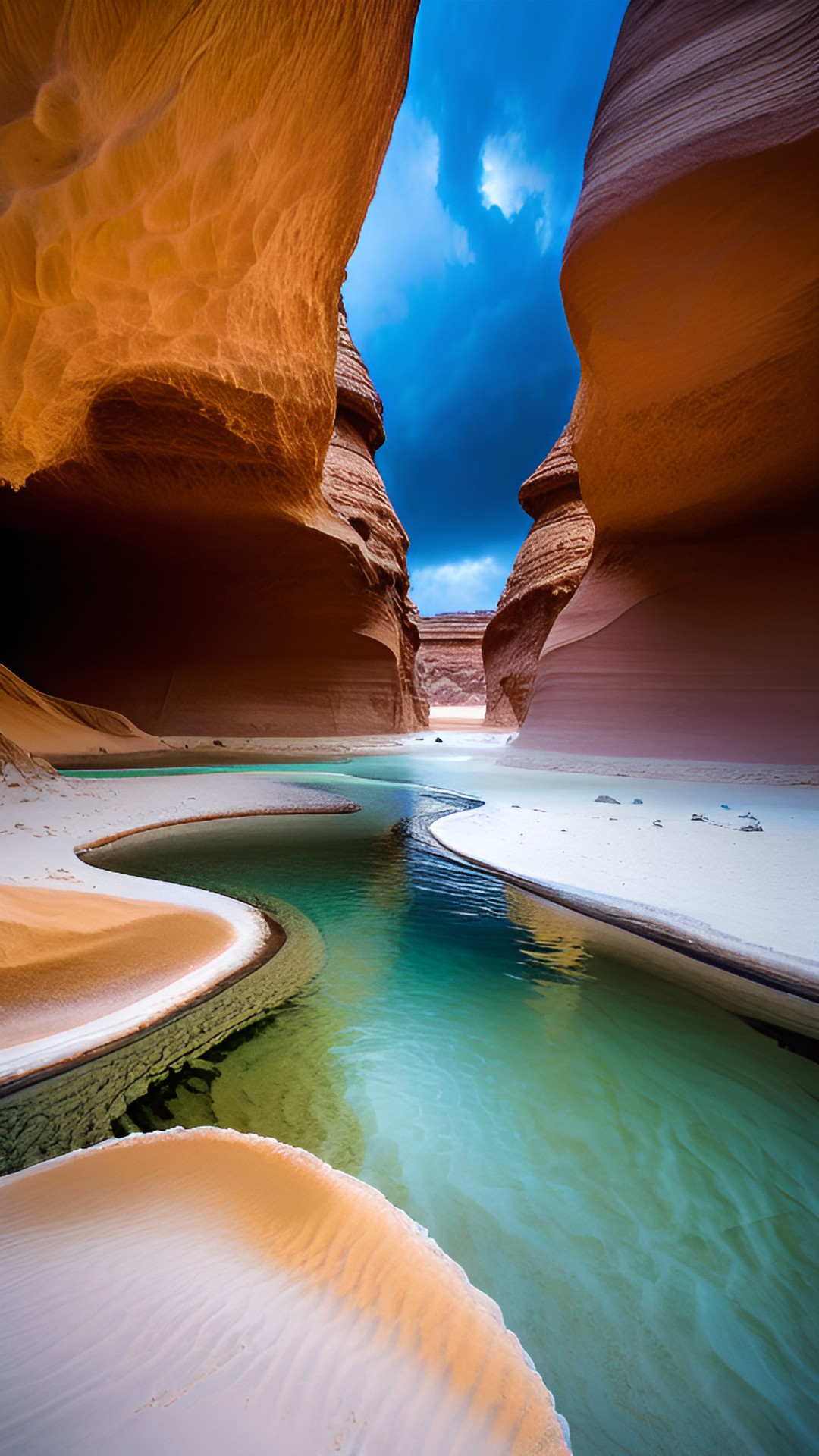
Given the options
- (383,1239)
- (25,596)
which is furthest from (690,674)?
(25,596)

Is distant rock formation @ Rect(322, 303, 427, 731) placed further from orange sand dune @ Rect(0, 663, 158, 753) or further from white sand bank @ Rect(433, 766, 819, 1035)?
white sand bank @ Rect(433, 766, 819, 1035)

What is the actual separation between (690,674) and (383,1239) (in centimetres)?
951

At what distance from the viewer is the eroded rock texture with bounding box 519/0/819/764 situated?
6855 millimetres

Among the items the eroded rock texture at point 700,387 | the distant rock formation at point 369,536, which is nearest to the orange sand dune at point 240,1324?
the eroded rock texture at point 700,387

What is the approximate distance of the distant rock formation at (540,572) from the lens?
20.8m

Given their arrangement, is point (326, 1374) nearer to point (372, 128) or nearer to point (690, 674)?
point (372, 128)

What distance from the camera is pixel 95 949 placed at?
7.73 feet

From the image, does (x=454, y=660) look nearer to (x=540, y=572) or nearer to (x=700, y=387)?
(x=540, y=572)

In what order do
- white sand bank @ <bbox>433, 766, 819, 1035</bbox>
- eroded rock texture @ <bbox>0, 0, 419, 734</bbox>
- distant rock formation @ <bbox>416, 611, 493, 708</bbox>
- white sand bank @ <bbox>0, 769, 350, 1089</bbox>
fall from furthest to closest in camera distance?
distant rock formation @ <bbox>416, 611, 493, 708</bbox> < eroded rock texture @ <bbox>0, 0, 419, 734</bbox> < white sand bank @ <bbox>433, 766, 819, 1035</bbox> < white sand bank @ <bbox>0, 769, 350, 1089</bbox>

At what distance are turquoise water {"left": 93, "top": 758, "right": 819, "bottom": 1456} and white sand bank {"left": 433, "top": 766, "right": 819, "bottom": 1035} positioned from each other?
0.26 meters

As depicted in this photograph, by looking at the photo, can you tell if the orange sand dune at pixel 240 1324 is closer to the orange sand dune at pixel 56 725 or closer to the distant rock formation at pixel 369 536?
the orange sand dune at pixel 56 725

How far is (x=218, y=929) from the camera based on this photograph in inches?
107

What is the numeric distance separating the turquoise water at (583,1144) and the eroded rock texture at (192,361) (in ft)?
21.2

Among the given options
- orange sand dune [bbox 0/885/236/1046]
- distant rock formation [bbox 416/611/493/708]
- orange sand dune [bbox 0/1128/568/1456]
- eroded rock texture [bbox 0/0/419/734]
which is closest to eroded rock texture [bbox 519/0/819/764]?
eroded rock texture [bbox 0/0/419/734]
